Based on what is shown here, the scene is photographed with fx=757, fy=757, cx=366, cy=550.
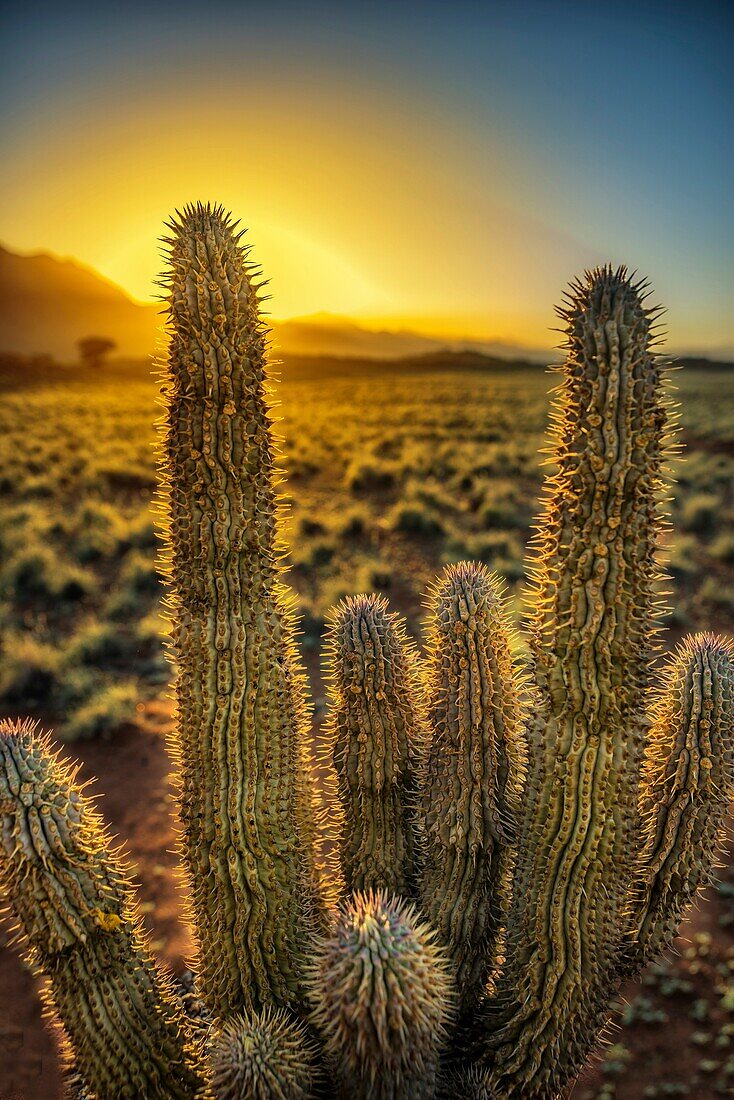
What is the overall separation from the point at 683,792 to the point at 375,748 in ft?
4.51

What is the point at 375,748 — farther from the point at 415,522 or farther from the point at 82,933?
the point at 415,522

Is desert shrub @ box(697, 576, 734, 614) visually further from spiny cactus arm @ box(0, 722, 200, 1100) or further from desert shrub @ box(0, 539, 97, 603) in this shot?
spiny cactus arm @ box(0, 722, 200, 1100)

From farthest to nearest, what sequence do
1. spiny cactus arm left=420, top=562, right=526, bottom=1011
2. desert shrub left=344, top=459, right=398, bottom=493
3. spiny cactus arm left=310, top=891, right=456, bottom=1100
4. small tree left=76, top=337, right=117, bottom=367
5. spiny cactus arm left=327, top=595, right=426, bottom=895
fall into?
1. small tree left=76, top=337, right=117, bottom=367
2. desert shrub left=344, top=459, right=398, bottom=493
3. spiny cactus arm left=327, top=595, right=426, bottom=895
4. spiny cactus arm left=420, top=562, right=526, bottom=1011
5. spiny cactus arm left=310, top=891, right=456, bottom=1100

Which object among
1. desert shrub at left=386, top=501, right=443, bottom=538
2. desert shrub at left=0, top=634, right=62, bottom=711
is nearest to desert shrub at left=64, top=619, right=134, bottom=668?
desert shrub at left=0, top=634, right=62, bottom=711

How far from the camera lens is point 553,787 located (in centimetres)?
295

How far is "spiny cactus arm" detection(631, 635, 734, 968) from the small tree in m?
86.3

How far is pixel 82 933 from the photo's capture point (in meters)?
2.98

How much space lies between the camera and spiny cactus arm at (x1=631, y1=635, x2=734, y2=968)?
3334 millimetres

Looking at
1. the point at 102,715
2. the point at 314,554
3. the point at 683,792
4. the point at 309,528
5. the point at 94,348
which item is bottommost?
the point at 102,715

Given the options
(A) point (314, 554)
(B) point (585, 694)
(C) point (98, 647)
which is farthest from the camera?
(A) point (314, 554)

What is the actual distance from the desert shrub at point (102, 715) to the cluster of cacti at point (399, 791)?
5.67 m

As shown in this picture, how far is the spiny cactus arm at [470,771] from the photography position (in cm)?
317

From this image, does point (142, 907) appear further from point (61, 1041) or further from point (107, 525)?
point (107, 525)

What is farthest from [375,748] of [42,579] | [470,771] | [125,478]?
[125,478]
